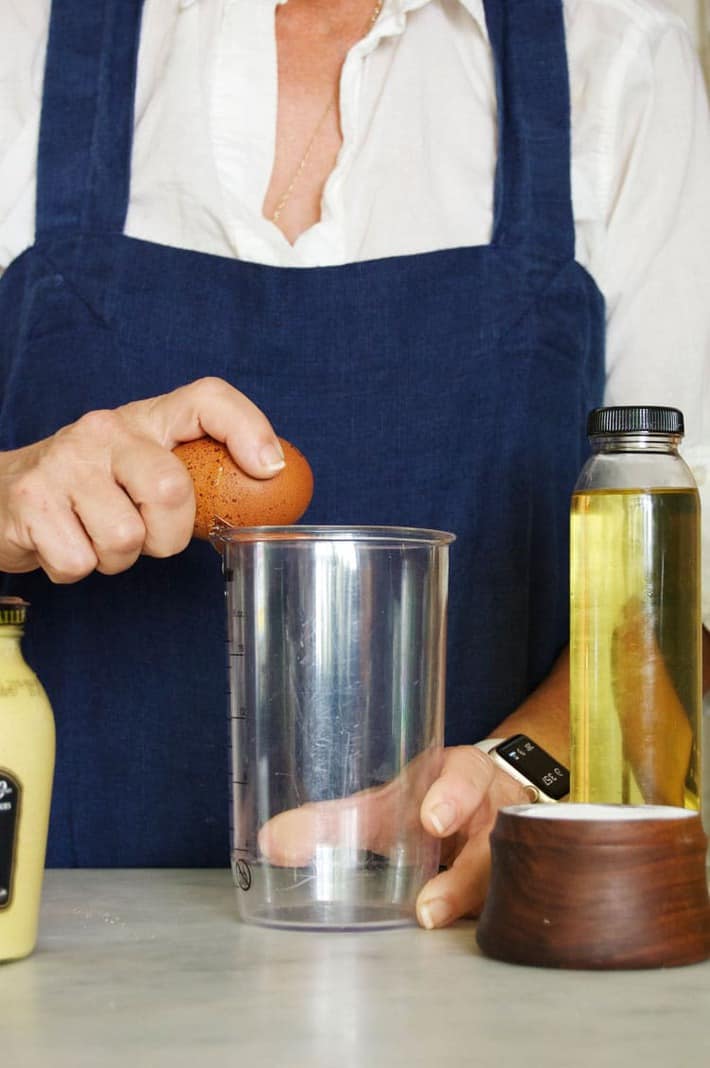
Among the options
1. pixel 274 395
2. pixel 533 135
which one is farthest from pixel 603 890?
pixel 533 135

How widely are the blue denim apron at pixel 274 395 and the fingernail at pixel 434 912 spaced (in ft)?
1.38

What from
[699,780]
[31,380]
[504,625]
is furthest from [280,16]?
[699,780]

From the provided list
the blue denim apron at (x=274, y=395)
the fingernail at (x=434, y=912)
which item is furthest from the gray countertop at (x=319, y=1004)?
the blue denim apron at (x=274, y=395)

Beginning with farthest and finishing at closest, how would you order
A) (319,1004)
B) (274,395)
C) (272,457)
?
1. (274,395)
2. (272,457)
3. (319,1004)

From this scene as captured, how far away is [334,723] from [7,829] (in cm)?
17

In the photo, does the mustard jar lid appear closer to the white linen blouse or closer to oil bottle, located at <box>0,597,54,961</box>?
oil bottle, located at <box>0,597,54,961</box>

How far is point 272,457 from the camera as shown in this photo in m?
0.81

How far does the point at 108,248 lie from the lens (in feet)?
3.96

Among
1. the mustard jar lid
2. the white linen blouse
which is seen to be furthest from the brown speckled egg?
the white linen blouse

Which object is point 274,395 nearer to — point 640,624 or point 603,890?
point 640,624

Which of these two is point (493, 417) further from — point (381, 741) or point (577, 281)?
point (381, 741)

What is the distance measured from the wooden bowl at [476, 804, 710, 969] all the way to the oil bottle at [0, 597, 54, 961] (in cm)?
23

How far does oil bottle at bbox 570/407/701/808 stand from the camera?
2.56 ft

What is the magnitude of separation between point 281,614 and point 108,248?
561 millimetres
